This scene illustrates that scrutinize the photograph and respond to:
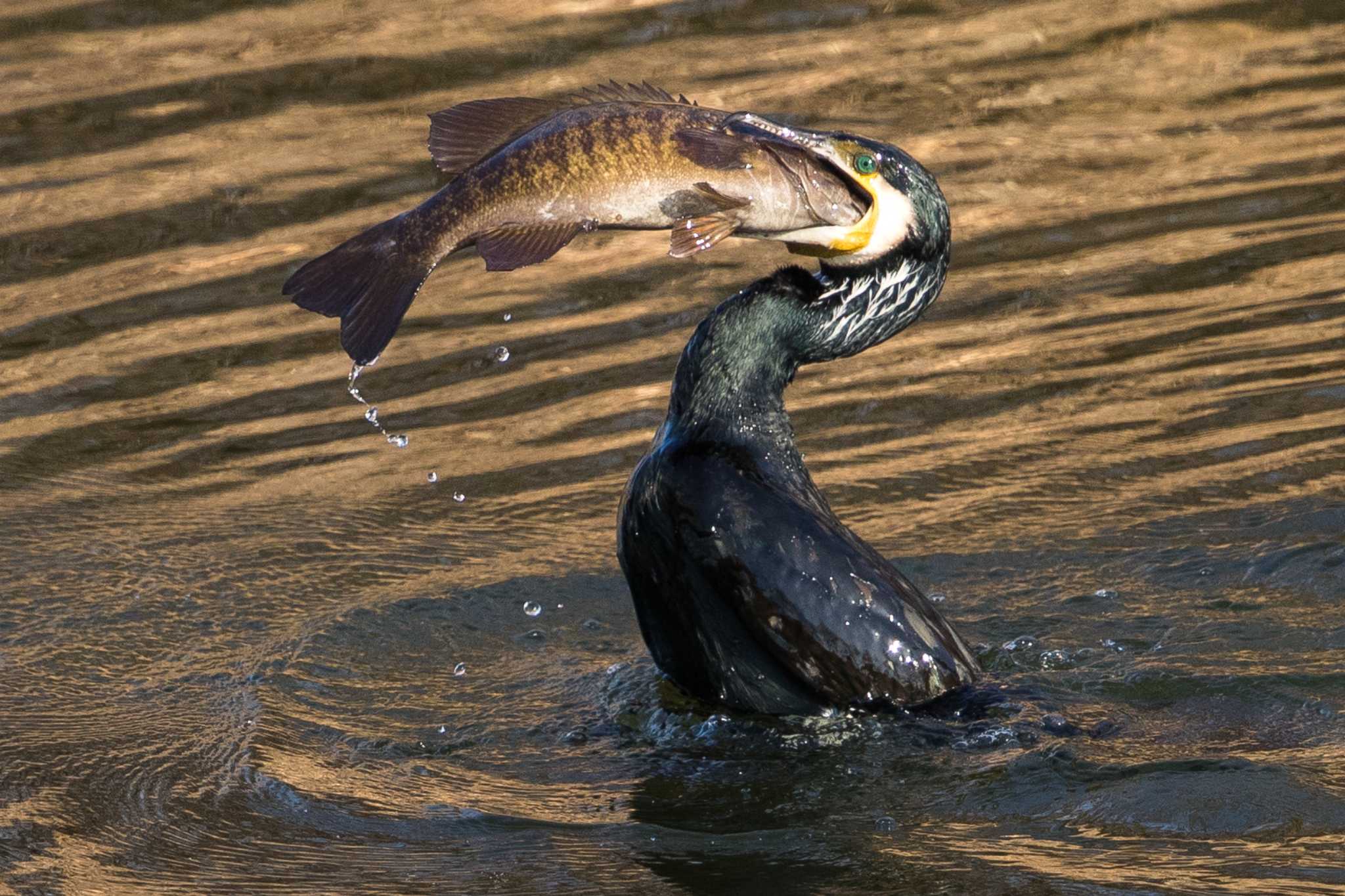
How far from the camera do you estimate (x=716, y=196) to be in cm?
362

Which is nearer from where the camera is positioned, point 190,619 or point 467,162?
point 467,162

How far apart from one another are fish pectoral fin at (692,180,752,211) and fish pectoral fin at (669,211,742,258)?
0.01m

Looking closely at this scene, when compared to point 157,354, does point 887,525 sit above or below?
below

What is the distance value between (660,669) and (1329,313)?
125 inches

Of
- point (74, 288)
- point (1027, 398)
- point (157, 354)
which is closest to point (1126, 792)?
point (1027, 398)

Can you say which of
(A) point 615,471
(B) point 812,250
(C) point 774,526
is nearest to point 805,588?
(C) point 774,526

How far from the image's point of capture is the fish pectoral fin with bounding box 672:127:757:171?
11.8ft

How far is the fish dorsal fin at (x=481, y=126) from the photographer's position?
384 cm

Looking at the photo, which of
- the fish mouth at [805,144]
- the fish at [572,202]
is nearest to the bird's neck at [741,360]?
the fish mouth at [805,144]

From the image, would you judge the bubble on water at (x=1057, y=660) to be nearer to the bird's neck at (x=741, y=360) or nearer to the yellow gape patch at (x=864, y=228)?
the bird's neck at (x=741, y=360)

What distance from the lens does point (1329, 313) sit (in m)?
6.59

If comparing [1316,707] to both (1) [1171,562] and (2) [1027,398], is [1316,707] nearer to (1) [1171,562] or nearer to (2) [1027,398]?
(1) [1171,562]

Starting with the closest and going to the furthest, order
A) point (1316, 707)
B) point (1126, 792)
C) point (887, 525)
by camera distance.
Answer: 1. point (1126, 792)
2. point (1316, 707)
3. point (887, 525)

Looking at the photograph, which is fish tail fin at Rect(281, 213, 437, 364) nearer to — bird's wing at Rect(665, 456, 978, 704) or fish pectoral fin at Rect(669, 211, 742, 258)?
fish pectoral fin at Rect(669, 211, 742, 258)
